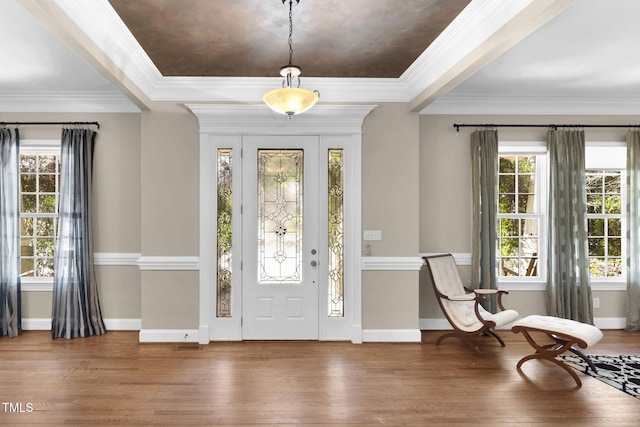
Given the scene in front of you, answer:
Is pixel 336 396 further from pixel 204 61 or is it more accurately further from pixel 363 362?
pixel 204 61

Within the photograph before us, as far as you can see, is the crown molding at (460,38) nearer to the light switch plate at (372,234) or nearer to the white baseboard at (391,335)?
the light switch plate at (372,234)

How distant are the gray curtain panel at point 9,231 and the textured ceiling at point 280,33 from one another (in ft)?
7.46

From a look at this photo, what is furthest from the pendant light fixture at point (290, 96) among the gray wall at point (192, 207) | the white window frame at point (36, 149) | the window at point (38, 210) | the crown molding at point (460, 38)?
the window at point (38, 210)

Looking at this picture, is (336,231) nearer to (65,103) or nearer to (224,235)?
(224,235)

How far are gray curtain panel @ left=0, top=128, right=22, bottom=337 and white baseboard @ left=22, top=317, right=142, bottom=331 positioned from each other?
0.38ft

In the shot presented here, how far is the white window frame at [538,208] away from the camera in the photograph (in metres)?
5.08

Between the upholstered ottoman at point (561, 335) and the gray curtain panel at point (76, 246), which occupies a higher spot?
the gray curtain panel at point (76, 246)

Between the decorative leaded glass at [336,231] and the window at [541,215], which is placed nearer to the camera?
the decorative leaded glass at [336,231]

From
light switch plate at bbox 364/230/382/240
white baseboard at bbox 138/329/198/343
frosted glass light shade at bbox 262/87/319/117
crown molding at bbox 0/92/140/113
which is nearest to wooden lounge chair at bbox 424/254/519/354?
light switch plate at bbox 364/230/382/240

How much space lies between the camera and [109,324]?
4918 mm

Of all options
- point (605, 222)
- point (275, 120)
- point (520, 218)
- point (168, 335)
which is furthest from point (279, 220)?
point (605, 222)

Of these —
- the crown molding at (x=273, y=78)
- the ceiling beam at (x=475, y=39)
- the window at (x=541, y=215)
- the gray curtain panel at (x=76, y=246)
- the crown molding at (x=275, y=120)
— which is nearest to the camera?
the ceiling beam at (x=475, y=39)

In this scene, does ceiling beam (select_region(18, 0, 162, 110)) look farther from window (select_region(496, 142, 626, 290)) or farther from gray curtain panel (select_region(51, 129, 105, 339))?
window (select_region(496, 142, 626, 290))

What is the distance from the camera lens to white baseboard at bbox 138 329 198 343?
4.49m
